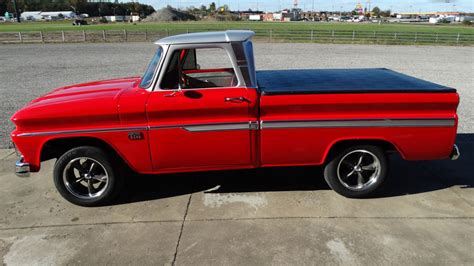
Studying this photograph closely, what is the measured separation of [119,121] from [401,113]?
121 inches

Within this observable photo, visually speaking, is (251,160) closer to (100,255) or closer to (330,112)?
(330,112)

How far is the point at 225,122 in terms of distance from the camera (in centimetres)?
371

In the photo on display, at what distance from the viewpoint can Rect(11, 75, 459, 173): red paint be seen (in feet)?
12.0

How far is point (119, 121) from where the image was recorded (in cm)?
369

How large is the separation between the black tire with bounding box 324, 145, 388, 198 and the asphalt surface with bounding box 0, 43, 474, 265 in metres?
0.13

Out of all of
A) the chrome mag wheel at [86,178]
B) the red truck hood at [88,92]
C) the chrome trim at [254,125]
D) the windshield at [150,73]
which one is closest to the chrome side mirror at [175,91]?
the windshield at [150,73]

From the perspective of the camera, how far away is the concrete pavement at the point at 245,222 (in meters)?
3.17

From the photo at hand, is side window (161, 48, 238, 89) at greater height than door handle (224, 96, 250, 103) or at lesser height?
greater

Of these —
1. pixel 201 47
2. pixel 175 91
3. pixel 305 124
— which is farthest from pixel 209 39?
pixel 305 124

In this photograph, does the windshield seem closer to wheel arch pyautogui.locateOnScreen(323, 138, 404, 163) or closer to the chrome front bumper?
the chrome front bumper

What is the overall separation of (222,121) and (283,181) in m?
1.40

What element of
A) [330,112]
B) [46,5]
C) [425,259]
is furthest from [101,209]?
[46,5]

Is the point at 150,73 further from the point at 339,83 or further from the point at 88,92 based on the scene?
the point at 339,83

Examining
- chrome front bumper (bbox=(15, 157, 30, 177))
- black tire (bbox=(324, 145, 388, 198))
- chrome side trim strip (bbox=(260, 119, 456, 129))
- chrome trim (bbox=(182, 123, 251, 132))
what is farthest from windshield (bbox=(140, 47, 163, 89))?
black tire (bbox=(324, 145, 388, 198))
